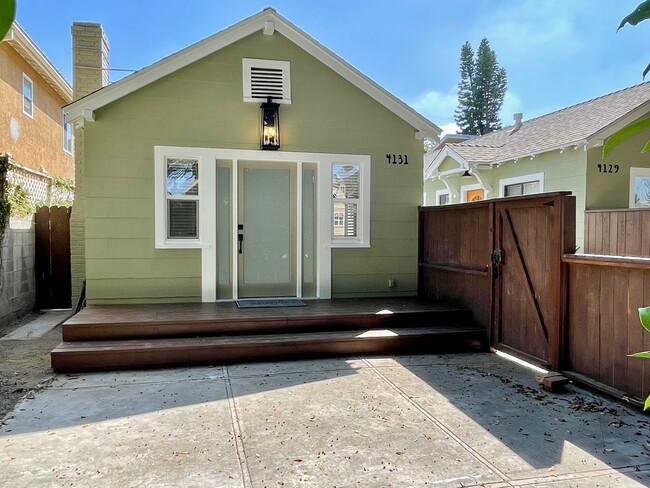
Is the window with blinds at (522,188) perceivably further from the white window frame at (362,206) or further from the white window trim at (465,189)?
the white window frame at (362,206)

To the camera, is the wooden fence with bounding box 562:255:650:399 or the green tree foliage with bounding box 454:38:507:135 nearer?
the wooden fence with bounding box 562:255:650:399

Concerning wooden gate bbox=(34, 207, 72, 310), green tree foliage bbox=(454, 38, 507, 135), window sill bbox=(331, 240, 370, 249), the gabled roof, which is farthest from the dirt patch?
green tree foliage bbox=(454, 38, 507, 135)

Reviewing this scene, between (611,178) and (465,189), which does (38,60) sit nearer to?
(465,189)

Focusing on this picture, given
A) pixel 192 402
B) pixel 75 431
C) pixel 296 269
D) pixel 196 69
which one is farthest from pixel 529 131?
pixel 75 431

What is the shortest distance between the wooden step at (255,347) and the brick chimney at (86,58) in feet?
15.4

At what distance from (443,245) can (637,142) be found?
188 inches

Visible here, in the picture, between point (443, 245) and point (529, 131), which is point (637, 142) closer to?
point (529, 131)

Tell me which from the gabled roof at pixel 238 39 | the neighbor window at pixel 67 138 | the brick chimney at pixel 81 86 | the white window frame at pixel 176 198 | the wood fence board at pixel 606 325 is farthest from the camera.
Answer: the neighbor window at pixel 67 138

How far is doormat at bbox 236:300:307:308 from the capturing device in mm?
6539

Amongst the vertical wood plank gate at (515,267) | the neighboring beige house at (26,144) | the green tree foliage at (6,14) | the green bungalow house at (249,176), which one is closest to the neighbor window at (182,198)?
the green bungalow house at (249,176)

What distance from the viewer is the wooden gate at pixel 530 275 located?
4.67 metres

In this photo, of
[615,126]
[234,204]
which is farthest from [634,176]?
[234,204]

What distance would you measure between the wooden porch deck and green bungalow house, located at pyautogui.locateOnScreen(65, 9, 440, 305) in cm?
75

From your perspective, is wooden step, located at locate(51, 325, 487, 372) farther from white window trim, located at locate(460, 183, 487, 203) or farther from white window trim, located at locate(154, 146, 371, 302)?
white window trim, located at locate(460, 183, 487, 203)
